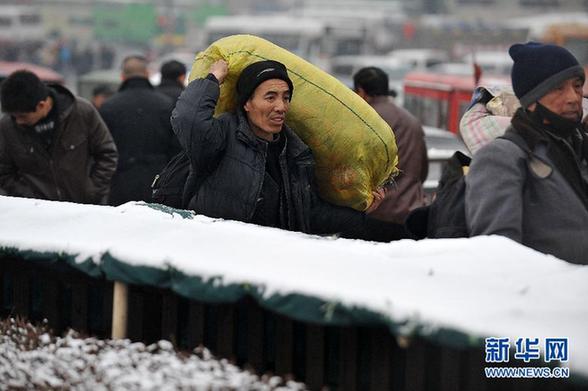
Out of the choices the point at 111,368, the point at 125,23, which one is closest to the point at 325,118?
the point at 111,368

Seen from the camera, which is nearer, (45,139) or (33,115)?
(33,115)

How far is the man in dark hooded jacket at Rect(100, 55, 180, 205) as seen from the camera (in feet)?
25.7

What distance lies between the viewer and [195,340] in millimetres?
3930

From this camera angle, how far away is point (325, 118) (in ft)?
16.9

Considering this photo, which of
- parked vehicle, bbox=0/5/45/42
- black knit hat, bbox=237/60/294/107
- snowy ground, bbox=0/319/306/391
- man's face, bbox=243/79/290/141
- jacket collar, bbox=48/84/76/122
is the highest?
parked vehicle, bbox=0/5/45/42

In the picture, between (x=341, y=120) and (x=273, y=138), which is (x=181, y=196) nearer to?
(x=273, y=138)

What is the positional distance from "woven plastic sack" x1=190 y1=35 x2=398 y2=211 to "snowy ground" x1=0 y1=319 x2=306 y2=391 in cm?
156

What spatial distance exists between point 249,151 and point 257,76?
12.5 inches

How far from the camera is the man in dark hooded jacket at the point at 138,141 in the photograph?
25.7 ft

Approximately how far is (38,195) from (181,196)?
2136 mm

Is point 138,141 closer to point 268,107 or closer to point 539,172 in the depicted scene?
point 268,107

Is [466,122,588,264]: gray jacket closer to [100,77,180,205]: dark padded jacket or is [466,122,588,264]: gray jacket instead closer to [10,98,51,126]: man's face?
[10,98,51,126]: man's face

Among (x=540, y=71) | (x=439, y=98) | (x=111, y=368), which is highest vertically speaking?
(x=540, y=71)

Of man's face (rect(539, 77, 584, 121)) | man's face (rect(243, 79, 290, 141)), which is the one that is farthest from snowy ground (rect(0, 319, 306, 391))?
man's face (rect(539, 77, 584, 121))
